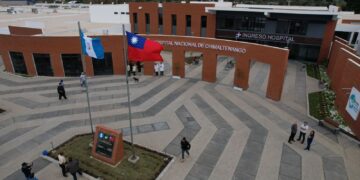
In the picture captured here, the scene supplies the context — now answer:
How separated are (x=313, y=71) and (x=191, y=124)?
20446 mm

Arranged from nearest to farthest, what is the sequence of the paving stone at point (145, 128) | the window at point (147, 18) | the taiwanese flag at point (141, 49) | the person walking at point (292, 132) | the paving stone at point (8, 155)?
the taiwanese flag at point (141, 49) < the paving stone at point (8, 155) < the person walking at point (292, 132) < the paving stone at point (145, 128) < the window at point (147, 18)

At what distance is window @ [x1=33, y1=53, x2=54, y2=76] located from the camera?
88.4 feet

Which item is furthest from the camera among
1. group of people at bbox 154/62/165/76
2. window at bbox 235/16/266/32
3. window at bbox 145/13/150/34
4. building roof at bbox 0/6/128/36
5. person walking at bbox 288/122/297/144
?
window at bbox 145/13/150/34

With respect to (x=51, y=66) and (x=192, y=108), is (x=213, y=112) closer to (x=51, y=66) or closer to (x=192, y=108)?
(x=192, y=108)

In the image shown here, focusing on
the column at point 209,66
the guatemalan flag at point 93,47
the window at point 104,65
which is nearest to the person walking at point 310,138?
the guatemalan flag at point 93,47

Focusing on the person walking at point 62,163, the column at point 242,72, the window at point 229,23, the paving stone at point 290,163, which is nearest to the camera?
the person walking at point 62,163

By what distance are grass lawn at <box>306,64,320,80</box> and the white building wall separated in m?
38.1

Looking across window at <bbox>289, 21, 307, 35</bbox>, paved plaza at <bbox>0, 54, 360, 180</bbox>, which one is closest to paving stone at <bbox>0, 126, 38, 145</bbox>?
paved plaza at <bbox>0, 54, 360, 180</bbox>

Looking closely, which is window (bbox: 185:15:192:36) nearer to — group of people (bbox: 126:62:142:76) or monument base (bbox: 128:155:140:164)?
group of people (bbox: 126:62:142:76)

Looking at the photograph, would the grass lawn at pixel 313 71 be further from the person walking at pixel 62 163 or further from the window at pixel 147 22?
the person walking at pixel 62 163

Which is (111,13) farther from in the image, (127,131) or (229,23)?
(127,131)

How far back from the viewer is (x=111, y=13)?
182ft

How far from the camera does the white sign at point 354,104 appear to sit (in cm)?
1623

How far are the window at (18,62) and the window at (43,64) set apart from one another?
1.63 m
